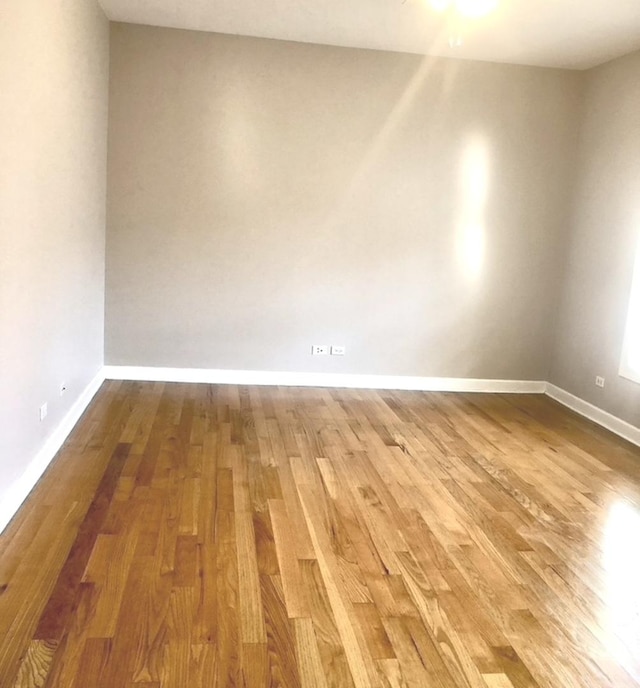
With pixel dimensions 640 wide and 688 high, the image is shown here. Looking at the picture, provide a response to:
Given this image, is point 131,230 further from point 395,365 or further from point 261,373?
point 395,365

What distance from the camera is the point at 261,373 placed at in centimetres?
537

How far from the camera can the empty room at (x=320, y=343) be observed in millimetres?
2258

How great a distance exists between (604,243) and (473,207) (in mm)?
1045

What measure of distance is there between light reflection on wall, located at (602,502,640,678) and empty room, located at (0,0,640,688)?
17 millimetres

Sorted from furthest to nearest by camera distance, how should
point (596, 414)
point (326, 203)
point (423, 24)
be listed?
point (326, 203)
point (596, 414)
point (423, 24)

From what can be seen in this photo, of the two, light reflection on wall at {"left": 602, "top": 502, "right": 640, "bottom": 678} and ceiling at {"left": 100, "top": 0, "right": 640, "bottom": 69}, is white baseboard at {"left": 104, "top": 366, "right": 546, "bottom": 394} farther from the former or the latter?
ceiling at {"left": 100, "top": 0, "right": 640, "bottom": 69}

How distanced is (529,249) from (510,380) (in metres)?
1.13

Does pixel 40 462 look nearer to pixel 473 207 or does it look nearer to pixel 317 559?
→ pixel 317 559

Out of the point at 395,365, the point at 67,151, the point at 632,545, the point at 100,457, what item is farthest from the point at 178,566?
the point at 395,365

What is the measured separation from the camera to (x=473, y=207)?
5.34 meters

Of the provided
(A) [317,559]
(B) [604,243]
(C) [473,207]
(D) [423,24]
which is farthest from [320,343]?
(A) [317,559]

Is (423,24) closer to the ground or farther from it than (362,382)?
farther from it

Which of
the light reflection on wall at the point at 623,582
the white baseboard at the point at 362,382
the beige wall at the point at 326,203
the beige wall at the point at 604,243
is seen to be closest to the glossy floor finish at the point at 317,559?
the light reflection on wall at the point at 623,582

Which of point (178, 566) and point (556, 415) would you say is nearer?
point (178, 566)
